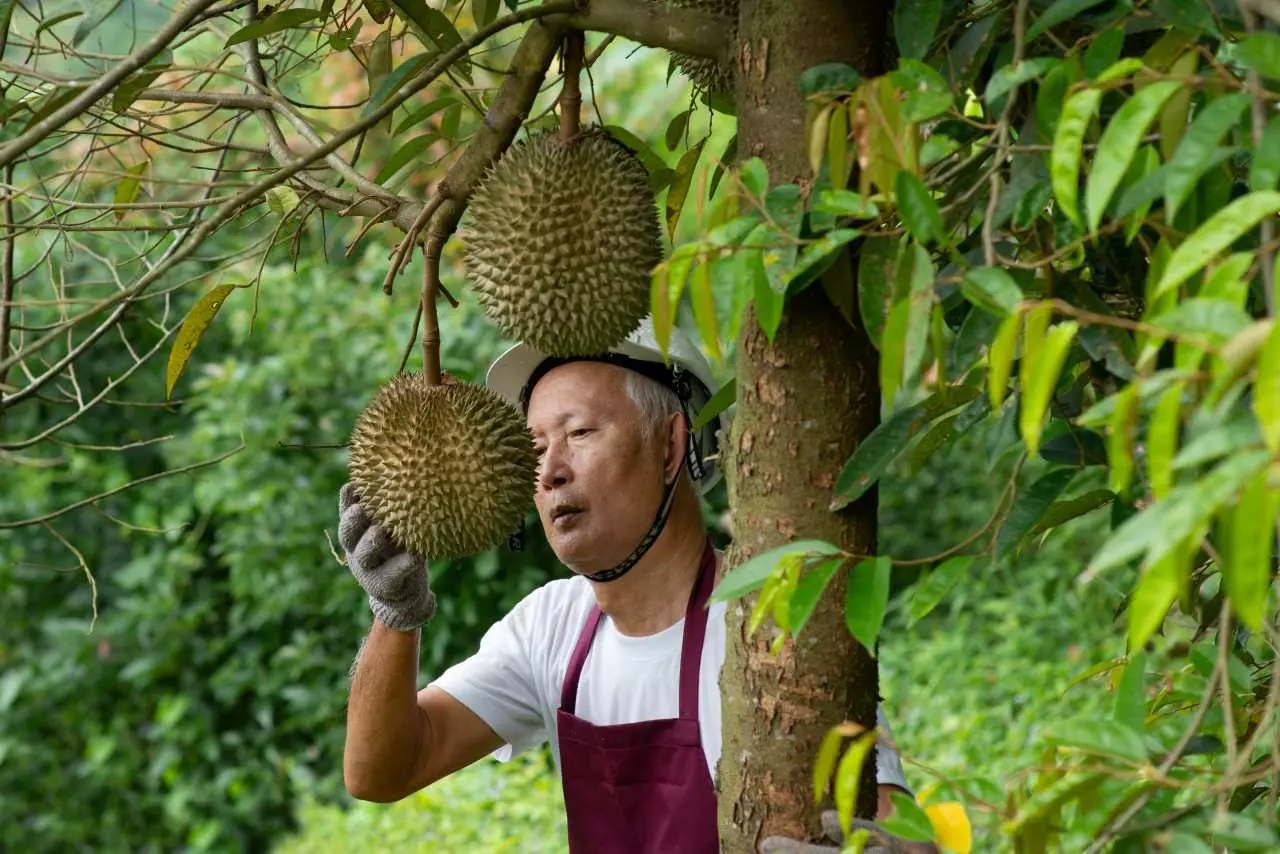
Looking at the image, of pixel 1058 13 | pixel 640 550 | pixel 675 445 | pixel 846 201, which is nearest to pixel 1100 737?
pixel 846 201

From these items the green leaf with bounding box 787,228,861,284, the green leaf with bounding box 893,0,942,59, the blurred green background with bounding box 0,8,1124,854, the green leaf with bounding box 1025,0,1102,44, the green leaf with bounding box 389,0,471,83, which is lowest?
the blurred green background with bounding box 0,8,1124,854

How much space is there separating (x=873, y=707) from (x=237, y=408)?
346 cm

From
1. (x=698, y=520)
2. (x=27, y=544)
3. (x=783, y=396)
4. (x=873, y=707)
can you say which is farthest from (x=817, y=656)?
(x=27, y=544)

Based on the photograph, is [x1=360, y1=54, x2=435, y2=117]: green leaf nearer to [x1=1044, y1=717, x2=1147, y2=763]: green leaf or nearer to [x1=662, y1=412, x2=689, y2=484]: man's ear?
[x1=1044, y1=717, x2=1147, y2=763]: green leaf

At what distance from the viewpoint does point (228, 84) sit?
14.2 feet

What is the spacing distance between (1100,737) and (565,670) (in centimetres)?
149

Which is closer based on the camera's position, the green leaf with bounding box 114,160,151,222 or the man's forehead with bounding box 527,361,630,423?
the green leaf with bounding box 114,160,151,222

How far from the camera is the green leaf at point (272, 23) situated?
141cm

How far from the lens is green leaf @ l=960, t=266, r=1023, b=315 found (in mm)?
914

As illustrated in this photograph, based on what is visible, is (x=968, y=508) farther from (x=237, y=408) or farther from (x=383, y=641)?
(x=383, y=641)

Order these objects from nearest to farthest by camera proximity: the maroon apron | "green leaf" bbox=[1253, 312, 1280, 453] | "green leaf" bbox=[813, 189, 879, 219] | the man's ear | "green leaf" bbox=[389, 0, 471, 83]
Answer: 1. "green leaf" bbox=[1253, 312, 1280, 453]
2. "green leaf" bbox=[813, 189, 879, 219]
3. "green leaf" bbox=[389, 0, 471, 83]
4. the maroon apron
5. the man's ear

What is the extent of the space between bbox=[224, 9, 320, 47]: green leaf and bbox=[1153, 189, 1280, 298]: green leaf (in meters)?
0.96

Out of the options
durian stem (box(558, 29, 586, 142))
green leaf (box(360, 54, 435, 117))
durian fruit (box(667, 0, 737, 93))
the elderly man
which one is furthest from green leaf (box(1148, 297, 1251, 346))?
the elderly man

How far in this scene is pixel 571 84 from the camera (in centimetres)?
137
